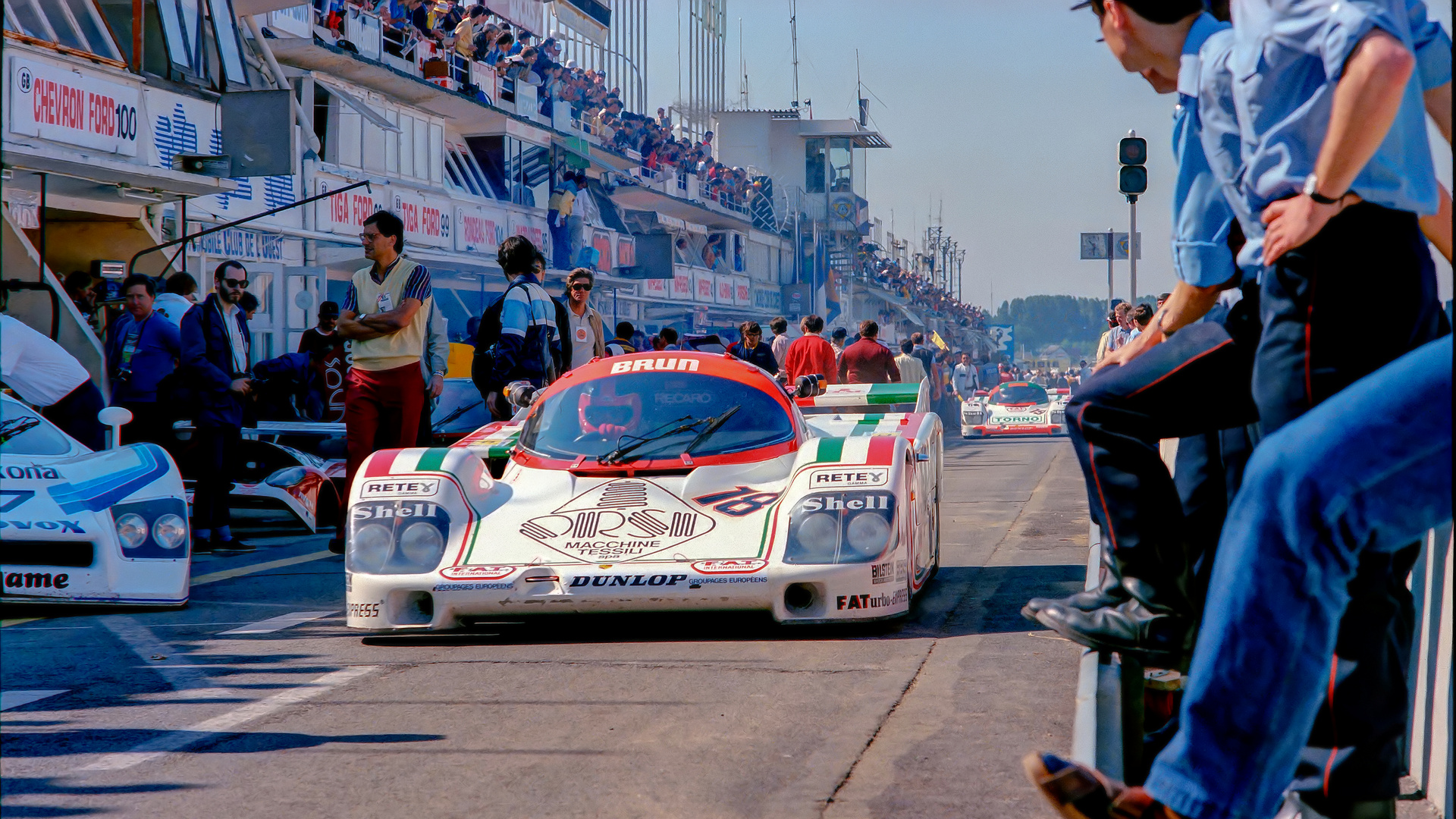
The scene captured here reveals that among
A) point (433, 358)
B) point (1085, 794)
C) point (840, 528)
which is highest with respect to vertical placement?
point (433, 358)

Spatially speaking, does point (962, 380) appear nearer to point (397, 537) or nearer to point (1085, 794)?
point (397, 537)

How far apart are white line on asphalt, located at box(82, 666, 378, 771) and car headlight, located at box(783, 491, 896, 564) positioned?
1.62 metres

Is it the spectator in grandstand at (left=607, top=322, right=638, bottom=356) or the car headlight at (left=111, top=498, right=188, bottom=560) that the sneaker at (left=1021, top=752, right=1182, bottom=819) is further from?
the spectator in grandstand at (left=607, top=322, right=638, bottom=356)

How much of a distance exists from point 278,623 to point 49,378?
244 cm

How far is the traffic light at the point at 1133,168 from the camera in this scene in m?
11.0

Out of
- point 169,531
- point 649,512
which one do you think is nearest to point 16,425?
point 169,531

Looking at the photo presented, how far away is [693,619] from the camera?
621 centimetres

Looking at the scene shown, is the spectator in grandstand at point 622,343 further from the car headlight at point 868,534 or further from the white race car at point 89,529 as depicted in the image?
the car headlight at point 868,534

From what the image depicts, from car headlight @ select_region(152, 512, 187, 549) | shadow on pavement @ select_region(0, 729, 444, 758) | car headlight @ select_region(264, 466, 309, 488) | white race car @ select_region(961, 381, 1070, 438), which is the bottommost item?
white race car @ select_region(961, 381, 1070, 438)

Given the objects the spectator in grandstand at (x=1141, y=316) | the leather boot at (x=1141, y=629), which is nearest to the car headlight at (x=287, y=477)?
the spectator in grandstand at (x=1141, y=316)

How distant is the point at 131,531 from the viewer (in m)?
6.48

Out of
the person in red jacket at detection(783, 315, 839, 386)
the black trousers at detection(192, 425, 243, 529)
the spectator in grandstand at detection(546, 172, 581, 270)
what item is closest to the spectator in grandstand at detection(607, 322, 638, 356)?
the person in red jacket at detection(783, 315, 839, 386)

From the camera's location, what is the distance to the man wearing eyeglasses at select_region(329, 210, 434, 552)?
8219 mm

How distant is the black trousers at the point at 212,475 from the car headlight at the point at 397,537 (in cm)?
359
